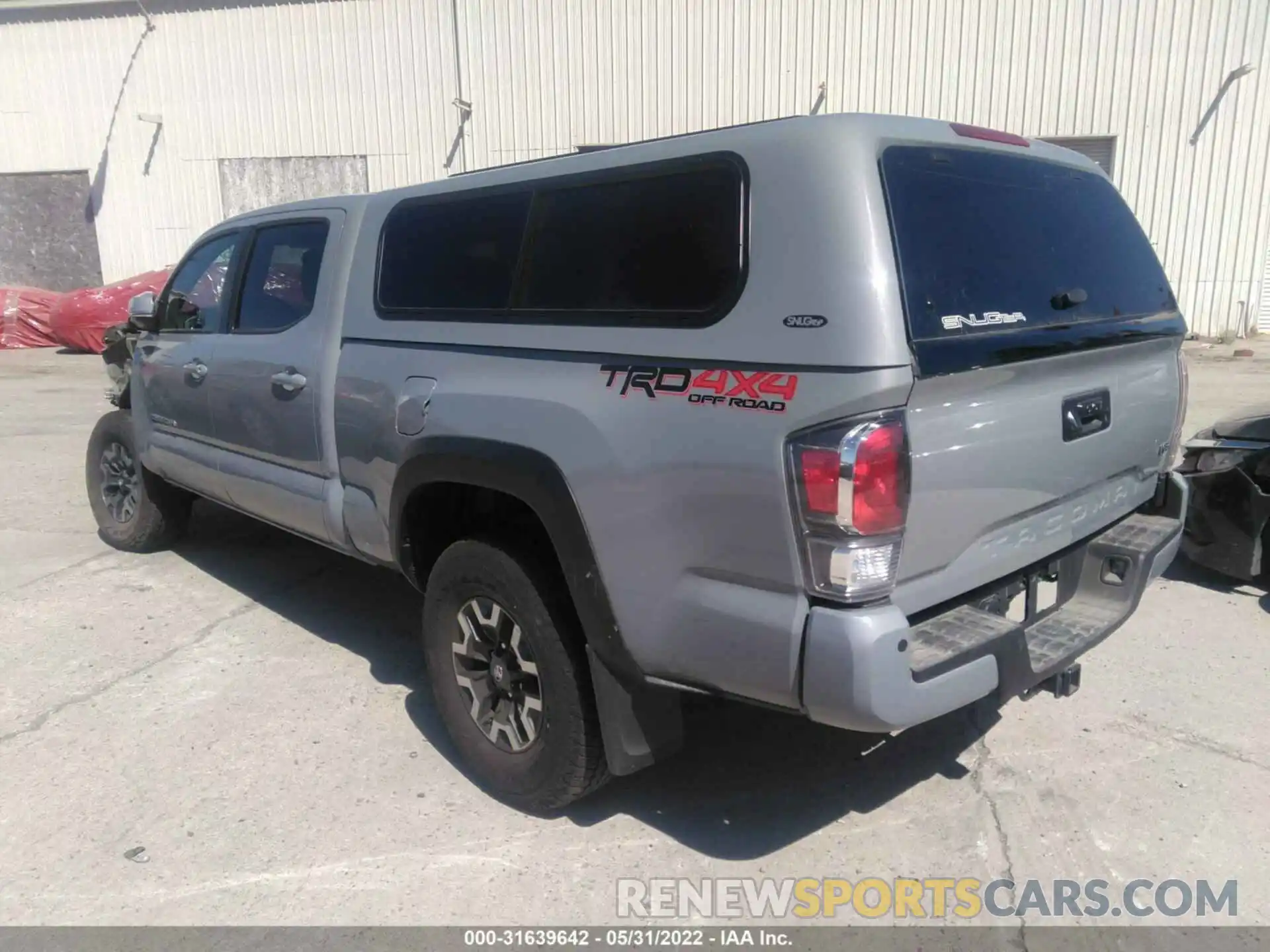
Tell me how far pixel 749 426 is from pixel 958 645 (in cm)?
79

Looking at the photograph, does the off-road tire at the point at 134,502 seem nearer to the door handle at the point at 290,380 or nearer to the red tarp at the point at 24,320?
the door handle at the point at 290,380

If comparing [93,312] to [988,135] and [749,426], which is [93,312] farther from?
[749,426]

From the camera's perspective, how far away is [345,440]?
3.78m

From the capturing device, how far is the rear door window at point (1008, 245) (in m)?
2.41

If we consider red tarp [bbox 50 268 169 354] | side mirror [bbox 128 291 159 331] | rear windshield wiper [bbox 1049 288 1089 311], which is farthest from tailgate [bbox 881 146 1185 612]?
red tarp [bbox 50 268 169 354]

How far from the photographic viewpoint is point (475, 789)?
3.42 metres


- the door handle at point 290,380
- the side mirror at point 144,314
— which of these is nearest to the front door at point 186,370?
the side mirror at point 144,314

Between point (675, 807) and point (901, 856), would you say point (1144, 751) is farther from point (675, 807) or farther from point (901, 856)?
point (675, 807)

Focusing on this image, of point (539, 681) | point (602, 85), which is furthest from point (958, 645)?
point (602, 85)

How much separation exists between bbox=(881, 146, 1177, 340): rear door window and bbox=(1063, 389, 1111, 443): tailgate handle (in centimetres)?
24

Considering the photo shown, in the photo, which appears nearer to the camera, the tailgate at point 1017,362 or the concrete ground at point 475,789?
the tailgate at point 1017,362

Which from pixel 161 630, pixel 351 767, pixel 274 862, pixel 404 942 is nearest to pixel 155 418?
pixel 161 630

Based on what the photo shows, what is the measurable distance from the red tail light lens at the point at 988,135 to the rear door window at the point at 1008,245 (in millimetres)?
52

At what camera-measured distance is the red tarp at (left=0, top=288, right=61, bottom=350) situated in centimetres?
1683
